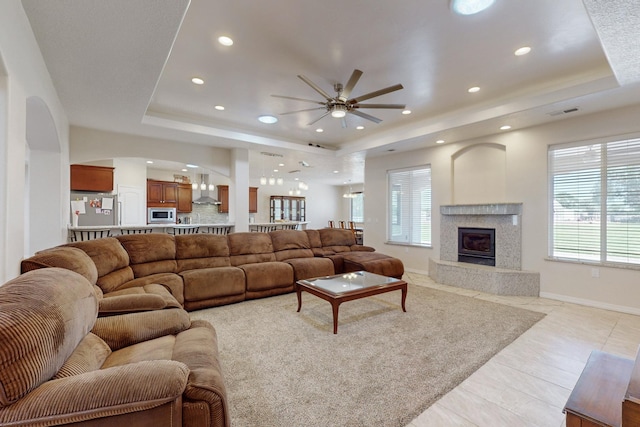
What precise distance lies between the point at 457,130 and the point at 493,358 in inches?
136

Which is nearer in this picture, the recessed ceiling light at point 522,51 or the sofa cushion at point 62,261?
the sofa cushion at point 62,261

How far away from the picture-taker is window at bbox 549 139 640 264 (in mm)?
3742

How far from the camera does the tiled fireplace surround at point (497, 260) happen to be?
14.7ft

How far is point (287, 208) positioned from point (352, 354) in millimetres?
9484

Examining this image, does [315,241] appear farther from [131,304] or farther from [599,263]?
A: [599,263]

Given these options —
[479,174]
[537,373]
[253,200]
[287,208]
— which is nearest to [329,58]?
[537,373]

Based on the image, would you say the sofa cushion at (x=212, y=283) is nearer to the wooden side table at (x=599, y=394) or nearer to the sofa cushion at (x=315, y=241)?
the sofa cushion at (x=315, y=241)

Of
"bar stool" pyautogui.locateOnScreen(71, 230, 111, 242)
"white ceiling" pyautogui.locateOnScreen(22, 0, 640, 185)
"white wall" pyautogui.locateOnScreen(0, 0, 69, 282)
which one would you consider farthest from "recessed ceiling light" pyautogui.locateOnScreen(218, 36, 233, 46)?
"bar stool" pyautogui.locateOnScreen(71, 230, 111, 242)

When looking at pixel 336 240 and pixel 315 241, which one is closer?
pixel 315 241

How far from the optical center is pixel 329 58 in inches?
119

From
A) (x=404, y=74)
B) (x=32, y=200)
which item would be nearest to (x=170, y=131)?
(x=32, y=200)

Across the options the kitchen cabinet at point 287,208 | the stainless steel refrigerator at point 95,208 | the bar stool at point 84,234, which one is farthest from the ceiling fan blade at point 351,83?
the kitchen cabinet at point 287,208

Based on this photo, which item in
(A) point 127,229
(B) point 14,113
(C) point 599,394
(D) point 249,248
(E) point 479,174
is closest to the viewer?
(C) point 599,394

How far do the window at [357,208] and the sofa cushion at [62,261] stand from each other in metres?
11.0
